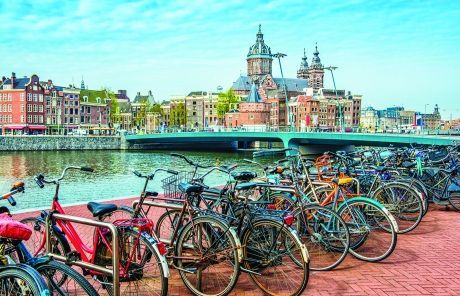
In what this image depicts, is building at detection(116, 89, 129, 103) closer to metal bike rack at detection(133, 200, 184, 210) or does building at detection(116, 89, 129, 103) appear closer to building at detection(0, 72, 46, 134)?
building at detection(0, 72, 46, 134)

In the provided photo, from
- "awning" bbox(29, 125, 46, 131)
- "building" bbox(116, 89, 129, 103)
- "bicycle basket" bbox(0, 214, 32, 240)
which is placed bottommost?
"bicycle basket" bbox(0, 214, 32, 240)

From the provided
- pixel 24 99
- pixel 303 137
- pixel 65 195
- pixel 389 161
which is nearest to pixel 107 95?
pixel 24 99

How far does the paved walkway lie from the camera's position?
4.63 meters

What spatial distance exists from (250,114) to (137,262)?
8635 centimetres

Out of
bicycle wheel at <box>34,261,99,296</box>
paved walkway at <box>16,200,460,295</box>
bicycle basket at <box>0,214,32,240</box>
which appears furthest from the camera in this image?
paved walkway at <box>16,200,460,295</box>

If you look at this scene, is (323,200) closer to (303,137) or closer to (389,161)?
(389,161)

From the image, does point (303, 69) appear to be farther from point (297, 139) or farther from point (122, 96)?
point (297, 139)

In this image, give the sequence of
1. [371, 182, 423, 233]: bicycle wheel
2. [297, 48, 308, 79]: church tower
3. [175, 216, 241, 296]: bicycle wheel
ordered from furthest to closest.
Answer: [297, 48, 308, 79]: church tower, [371, 182, 423, 233]: bicycle wheel, [175, 216, 241, 296]: bicycle wheel

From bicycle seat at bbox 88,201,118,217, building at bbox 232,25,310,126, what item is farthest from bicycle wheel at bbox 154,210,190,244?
building at bbox 232,25,310,126

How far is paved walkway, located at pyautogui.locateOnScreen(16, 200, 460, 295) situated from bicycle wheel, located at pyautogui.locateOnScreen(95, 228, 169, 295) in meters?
0.64

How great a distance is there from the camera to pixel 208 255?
4.50m

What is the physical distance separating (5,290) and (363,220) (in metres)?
3.91

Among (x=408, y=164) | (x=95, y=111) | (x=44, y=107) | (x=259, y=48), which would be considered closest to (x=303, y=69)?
(x=259, y=48)

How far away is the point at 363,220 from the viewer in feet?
18.1
